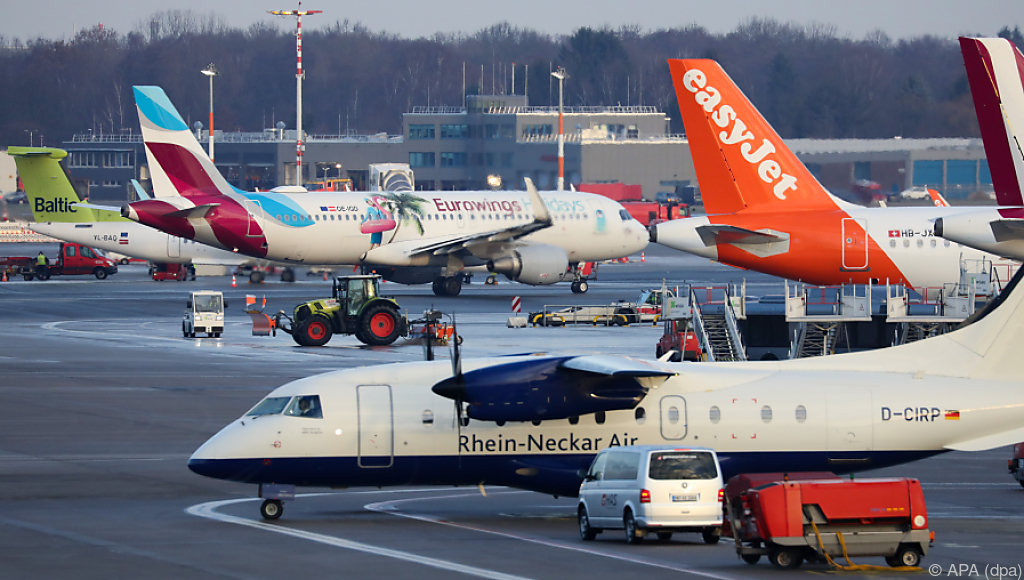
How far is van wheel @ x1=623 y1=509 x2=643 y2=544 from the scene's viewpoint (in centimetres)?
1981

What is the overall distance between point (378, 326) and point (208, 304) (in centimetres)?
855

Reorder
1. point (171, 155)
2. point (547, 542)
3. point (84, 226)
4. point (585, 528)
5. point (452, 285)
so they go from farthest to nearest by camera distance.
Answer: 1. point (84, 226)
2. point (452, 285)
3. point (171, 155)
4. point (585, 528)
5. point (547, 542)

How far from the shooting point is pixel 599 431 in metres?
22.6

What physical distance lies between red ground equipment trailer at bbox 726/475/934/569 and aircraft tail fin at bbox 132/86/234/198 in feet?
171

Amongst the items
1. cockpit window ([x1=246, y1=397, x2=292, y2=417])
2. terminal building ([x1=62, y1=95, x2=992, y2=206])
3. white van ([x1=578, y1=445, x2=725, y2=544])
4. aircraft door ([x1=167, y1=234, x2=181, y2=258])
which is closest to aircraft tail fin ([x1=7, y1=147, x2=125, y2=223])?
aircraft door ([x1=167, y1=234, x2=181, y2=258])

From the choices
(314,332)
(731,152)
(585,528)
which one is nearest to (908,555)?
(585,528)

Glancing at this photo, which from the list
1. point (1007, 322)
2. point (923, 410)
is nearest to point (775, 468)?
point (923, 410)

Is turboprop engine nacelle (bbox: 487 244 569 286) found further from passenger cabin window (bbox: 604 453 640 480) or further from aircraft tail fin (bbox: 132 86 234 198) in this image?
passenger cabin window (bbox: 604 453 640 480)

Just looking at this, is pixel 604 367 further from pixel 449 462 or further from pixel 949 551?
pixel 949 551

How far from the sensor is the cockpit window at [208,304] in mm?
52000

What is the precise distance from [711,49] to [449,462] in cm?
16688

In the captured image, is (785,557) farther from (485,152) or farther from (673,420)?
(485,152)

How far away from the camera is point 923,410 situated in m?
22.4

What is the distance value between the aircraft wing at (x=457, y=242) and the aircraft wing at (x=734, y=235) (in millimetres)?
25685
